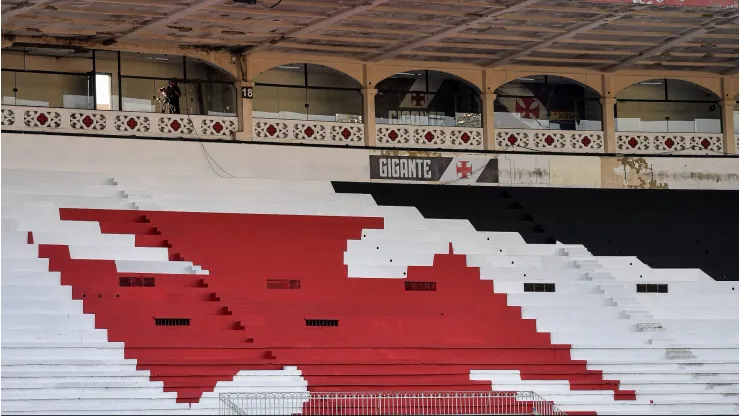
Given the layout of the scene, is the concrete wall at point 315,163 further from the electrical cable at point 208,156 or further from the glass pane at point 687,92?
the glass pane at point 687,92

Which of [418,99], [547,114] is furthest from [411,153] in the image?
[547,114]

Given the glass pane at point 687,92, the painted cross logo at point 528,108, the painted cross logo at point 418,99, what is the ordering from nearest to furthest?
the painted cross logo at point 418,99 < the painted cross logo at point 528,108 < the glass pane at point 687,92

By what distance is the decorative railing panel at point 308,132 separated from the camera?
27.0 metres

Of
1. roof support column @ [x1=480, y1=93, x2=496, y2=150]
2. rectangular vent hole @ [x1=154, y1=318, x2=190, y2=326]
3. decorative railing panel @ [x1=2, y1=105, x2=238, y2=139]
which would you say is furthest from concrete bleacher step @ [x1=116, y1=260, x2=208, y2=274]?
roof support column @ [x1=480, y1=93, x2=496, y2=150]

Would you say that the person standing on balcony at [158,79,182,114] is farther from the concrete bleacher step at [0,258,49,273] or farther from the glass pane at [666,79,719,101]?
the glass pane at [666,79,719,101]

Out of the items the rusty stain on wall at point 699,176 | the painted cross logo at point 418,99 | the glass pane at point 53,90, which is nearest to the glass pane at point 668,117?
the rusty stain on wall at point 699,176

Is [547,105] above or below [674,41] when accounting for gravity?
below

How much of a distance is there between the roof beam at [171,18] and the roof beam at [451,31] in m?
4.29

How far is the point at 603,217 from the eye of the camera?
91.3ft

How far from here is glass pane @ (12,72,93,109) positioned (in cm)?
2578

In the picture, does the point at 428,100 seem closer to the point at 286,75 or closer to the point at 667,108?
the point at 286,75

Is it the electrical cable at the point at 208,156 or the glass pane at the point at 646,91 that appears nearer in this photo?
the electrical cable at the point at 208,156

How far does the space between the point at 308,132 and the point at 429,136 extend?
2.31 m

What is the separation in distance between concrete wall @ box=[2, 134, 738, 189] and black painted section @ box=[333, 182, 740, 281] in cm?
30
